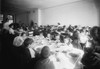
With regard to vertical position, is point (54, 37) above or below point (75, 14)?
below

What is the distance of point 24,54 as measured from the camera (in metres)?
1.96

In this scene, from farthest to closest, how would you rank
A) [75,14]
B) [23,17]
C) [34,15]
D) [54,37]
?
[23,17] → [34,15] → [75,14] → [54,37]

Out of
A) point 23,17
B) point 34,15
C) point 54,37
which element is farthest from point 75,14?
point 23,17

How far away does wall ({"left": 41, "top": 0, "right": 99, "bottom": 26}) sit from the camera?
6713mm

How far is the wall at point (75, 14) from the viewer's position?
671cm

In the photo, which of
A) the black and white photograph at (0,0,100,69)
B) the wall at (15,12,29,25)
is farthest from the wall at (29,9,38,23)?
the wall at (15,12,29,25)

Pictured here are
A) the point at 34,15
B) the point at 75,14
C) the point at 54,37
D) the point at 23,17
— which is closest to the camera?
the point at 54,37

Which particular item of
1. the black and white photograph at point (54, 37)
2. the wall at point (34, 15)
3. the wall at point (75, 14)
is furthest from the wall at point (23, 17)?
the wall at point (75, 14)

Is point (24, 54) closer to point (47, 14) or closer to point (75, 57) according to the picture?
point (75, 57)

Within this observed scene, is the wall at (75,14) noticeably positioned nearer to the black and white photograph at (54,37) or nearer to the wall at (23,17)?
the black and white photograph at (54,37)

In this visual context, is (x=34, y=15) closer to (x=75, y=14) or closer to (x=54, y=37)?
(x=75, y=14)

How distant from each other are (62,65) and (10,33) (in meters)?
3.12

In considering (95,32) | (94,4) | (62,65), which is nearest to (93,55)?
(95,32)

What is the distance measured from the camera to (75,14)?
7605 millimetres
